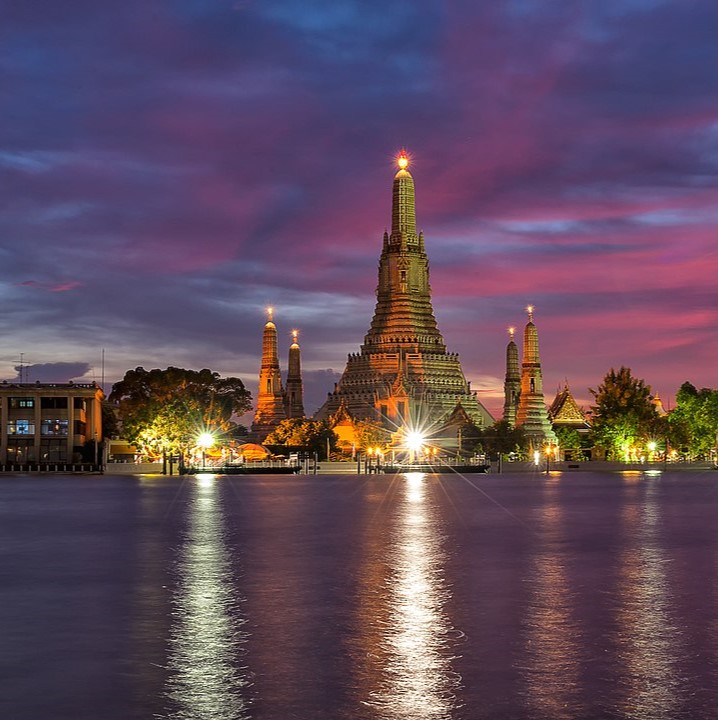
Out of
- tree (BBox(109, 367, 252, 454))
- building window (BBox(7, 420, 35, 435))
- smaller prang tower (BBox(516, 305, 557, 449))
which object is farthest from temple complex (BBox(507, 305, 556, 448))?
building window (BBox(7, 420, 35, 435))

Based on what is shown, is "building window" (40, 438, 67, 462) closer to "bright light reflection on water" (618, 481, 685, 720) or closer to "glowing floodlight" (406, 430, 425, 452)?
"glowing floodlight" (406, 430, 425, 452)

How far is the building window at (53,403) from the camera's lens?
13912 cm

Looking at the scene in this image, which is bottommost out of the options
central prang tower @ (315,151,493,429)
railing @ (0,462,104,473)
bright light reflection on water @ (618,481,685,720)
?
bright light reflection on water @ (618,481,685,720)

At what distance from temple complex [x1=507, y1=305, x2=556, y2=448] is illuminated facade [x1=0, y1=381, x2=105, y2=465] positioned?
65322 millimetres

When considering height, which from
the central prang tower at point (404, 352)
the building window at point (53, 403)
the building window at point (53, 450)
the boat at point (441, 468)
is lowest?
the boat at point (441, 468)

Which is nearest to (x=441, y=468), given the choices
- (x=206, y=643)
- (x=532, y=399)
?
(x=532, y=399)

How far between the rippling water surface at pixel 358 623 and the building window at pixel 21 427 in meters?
101

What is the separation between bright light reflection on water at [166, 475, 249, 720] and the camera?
13.7 m

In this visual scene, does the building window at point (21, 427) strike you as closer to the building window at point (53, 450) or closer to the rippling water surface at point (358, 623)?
the building window at point (53, 450)

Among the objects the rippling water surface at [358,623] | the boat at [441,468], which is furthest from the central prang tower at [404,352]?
the rippling water surface at [358,623]

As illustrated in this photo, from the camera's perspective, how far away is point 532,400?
170625 mm

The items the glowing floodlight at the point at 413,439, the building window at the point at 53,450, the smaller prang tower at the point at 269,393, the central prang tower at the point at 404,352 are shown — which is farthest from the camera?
the smaller prang tower at the point at 269,393

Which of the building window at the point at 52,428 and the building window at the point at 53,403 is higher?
the building window at the point at 53,403

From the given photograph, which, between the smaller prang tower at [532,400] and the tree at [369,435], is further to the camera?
the smaller prang tower at [532,400]
